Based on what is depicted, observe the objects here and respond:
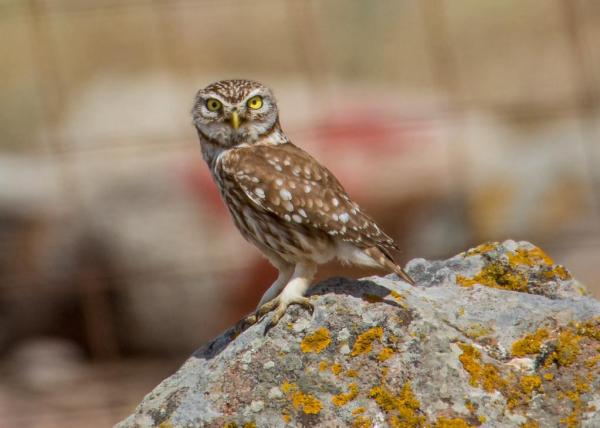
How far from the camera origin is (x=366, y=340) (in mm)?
4262

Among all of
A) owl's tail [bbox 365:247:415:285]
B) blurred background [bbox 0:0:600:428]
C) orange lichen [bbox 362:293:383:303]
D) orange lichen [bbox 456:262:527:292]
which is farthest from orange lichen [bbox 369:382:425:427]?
blurred background [bbox 0:0:600:428]

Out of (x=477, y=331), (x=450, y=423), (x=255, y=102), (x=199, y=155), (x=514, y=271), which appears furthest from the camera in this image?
(x=199, y=155)

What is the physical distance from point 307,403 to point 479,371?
0.56 meters

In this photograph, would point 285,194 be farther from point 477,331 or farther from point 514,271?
point 477,331

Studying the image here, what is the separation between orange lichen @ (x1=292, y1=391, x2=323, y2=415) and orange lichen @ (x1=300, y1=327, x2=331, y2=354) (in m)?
0.17

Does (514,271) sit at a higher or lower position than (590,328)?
higher

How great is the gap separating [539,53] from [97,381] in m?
6.05

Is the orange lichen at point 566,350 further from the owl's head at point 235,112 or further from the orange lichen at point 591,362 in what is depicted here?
the owl's head at point 235,112

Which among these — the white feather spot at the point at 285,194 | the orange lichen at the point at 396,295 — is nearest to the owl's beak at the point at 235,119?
the white feather spot at the point at 285,194

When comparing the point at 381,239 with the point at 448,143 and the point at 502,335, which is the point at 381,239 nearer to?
the point at 502,335

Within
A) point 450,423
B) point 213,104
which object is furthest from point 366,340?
point 213,104

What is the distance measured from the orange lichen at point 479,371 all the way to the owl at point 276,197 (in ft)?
1.89

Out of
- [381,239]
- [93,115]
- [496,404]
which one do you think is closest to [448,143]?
[93,115]

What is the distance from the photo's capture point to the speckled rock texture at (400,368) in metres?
4.10
